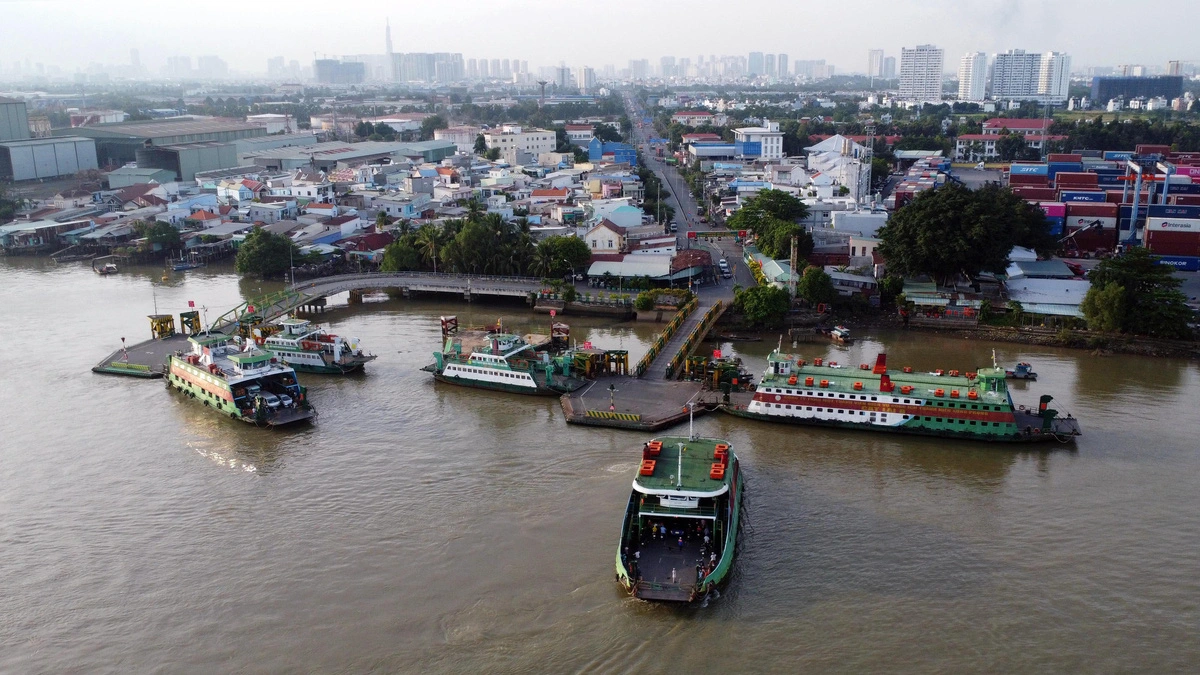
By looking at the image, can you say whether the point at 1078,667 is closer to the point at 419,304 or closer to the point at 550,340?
the point at 550,340

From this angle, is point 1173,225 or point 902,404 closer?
point 902,404

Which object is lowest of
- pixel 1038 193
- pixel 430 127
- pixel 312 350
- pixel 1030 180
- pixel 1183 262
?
pixel 312 350

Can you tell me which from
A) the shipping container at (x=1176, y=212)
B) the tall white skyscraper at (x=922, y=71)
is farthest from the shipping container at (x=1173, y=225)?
the tall white skyscraper at (x=922, y=71)

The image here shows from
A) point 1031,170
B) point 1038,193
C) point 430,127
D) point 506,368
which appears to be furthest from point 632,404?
point 430,127

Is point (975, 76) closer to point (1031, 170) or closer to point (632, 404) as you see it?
point (1031, 170)

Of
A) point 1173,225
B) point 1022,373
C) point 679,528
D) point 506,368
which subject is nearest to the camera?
point 679,528

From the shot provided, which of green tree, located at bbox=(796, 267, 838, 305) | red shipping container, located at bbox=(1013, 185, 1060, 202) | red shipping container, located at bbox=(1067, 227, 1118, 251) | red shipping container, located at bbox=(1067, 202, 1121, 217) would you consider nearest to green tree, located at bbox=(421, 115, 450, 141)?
red shipping container, located at bbox=(1013, 185, 1060, 202)

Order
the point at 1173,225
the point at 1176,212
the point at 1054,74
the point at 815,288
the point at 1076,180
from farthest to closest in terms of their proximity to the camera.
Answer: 1. the point at 1054,74
2. the point at 1076,180
3. the point at 1176,212
4. the point at 1173,225
5. the point at 815,288

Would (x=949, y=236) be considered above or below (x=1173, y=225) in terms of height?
above
